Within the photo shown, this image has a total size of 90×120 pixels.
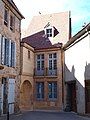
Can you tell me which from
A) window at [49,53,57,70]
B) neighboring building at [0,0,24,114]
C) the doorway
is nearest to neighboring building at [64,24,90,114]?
window at [49,53,57,70]

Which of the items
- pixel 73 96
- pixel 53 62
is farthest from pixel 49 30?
Result: pixel 73 96

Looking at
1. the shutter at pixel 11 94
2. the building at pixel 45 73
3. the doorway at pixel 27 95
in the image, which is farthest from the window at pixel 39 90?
the shutter at pixel 11 94

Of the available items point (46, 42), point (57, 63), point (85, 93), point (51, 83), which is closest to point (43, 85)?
point (51, 83)

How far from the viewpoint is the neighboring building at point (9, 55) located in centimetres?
1816

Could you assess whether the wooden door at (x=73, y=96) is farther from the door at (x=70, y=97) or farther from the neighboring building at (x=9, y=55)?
the neighboring building at (x=9, y=55)

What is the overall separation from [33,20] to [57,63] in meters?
8.12

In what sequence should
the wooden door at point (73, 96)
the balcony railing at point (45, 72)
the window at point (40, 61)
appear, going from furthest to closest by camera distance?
the window at point (40, 61), the balcony railing at point (45, 72), the wooden door at point (73, 96)

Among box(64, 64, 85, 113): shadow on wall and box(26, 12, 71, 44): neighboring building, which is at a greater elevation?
box(26, 12, 71, 44): neighboring building

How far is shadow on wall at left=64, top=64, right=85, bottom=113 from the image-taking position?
19875 millimetres

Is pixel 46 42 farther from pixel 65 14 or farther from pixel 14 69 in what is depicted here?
pixel 14 69

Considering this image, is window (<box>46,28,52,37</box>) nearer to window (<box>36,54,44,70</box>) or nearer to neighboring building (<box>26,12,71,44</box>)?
neighboring building (<box>26,12,71,44</box>)

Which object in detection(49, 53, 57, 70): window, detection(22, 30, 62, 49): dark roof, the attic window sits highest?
the attic window

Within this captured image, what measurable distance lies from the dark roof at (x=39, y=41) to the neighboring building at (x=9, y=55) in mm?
5369

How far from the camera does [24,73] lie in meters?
23.5
